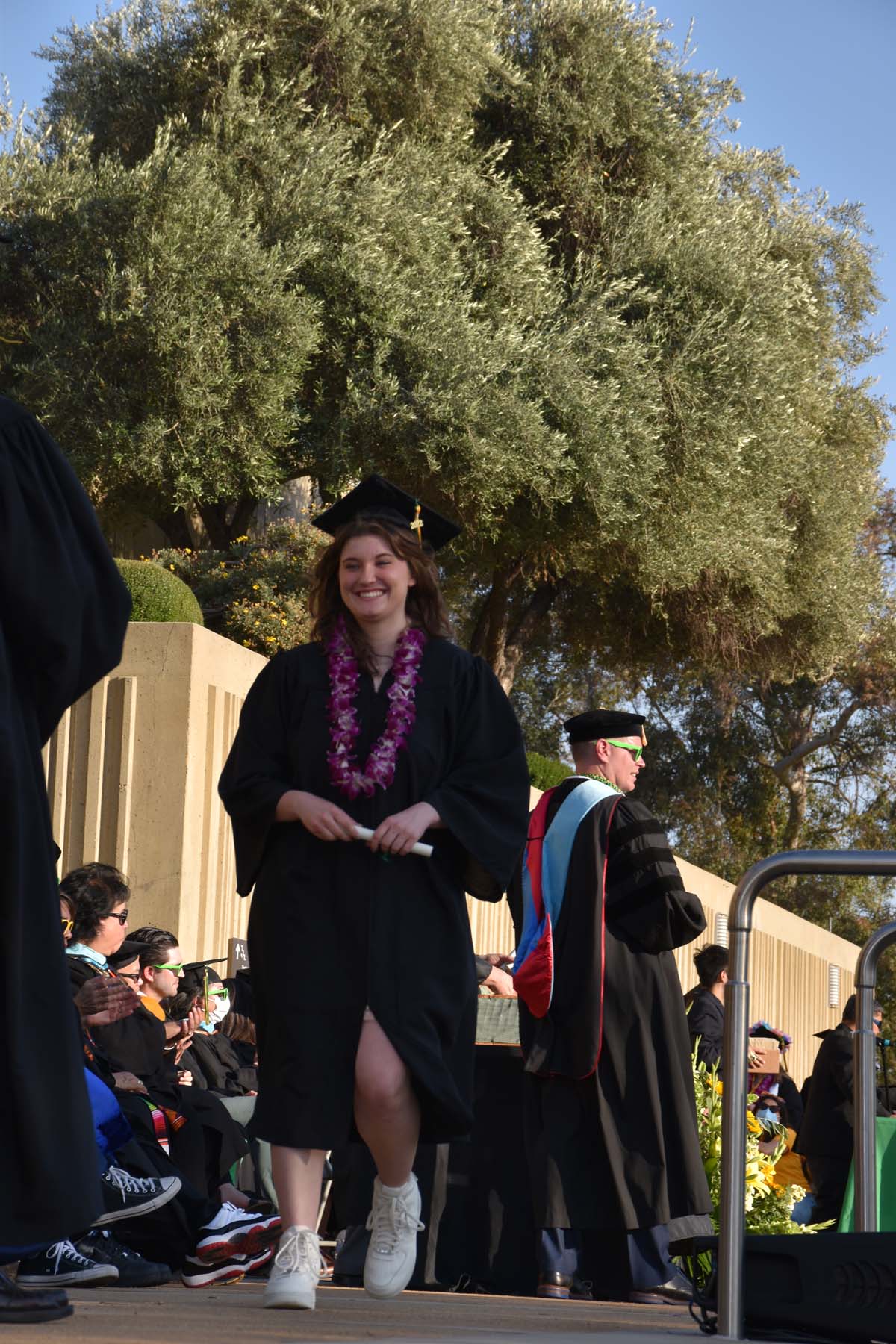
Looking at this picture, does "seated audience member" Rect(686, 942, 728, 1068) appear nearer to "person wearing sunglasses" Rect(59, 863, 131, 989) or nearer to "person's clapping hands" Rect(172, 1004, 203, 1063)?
"person's clapping hands" Rect(172, 1004, 203, 1063)

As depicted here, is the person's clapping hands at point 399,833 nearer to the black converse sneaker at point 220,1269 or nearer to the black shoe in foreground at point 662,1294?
the black converse sneaker at point 220,1269

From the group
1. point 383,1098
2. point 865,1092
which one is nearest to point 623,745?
point 865,1092

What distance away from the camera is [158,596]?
470 inches

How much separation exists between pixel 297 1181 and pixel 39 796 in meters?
1.25

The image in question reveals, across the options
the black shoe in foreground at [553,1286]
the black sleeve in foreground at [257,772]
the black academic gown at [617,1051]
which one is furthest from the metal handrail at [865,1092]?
the black shoe in foreground at [553,1286]

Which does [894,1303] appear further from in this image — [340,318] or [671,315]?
[671,315]

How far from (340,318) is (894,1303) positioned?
13.8m

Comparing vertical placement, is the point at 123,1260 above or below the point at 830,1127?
below

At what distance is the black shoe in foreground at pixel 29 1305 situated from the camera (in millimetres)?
3180

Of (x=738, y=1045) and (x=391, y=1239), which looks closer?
(x=738, y=1045)

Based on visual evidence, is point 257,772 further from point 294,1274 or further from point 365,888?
point 294,1274

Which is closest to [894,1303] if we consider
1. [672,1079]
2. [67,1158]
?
[67,1158]

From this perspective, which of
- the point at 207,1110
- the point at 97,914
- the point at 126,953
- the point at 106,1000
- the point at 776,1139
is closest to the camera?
the point at 106,1000

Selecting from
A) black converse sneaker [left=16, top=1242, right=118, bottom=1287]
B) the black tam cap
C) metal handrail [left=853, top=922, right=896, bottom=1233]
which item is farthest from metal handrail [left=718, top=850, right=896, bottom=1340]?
the black tam cap
